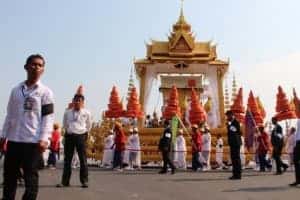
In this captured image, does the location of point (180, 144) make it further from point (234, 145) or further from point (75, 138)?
point (75, 138)

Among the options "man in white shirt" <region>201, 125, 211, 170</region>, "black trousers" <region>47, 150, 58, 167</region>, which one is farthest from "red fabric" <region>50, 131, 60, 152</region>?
"man in white shirt" <region>201, 125, 211, 170</region>

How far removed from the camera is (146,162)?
23.2 meters

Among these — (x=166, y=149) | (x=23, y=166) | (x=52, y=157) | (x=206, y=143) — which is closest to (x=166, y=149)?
(x=166, y=149)

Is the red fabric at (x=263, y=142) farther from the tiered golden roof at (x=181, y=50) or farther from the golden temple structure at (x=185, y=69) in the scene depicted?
the tiered golden roof at (x=181, y=50)

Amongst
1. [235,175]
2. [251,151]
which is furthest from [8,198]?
[251,151]

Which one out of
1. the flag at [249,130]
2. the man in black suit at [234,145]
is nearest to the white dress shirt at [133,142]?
the flag at [249,130]

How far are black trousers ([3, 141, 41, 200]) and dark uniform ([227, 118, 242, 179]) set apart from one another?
7.85 m

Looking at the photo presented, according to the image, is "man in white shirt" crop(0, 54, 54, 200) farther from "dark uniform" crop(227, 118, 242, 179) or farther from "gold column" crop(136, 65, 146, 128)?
"gold column" crop(136, 65, 146, 128)

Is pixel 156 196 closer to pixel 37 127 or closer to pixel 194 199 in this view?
pixel 194 199

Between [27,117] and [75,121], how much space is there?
4.01 meters

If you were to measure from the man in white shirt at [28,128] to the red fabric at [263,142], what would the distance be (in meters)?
13.6

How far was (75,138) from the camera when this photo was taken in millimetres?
9312

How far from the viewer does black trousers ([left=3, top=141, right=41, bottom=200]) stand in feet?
17.4

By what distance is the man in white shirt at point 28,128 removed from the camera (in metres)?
5.33
